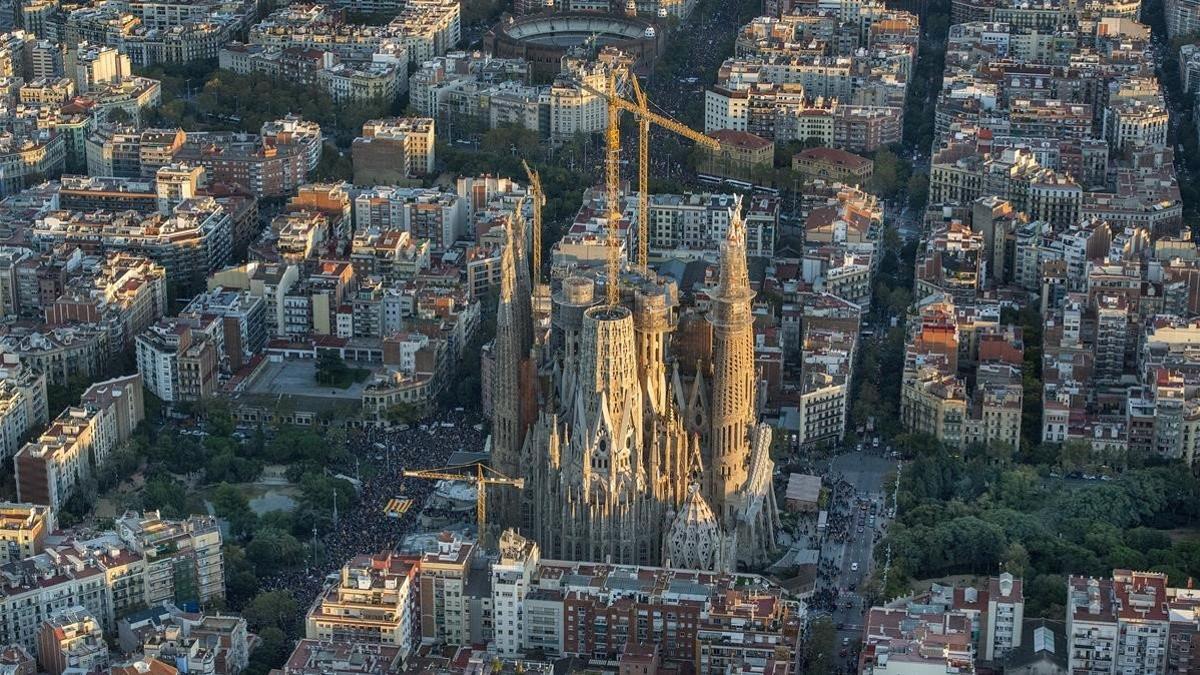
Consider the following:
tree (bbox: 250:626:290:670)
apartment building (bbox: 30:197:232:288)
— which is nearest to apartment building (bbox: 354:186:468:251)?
apartment building (bbox: 30:197:232:288)

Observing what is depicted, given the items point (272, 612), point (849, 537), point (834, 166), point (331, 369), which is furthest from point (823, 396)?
point (834, 166)

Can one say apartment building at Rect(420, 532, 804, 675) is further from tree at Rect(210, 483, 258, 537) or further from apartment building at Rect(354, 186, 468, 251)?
apartment building at Rect(354, 186, 468, 251)

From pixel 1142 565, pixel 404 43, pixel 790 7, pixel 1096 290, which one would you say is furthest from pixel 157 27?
pixel 1142 565

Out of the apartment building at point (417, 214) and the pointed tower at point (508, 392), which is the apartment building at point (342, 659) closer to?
the pointed tower at point (508, 392)

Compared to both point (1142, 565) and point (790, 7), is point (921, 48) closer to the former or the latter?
point (790, 7)

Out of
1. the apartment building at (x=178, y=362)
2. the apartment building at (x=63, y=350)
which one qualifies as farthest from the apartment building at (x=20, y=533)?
the apartment building at (x=63, y=350)

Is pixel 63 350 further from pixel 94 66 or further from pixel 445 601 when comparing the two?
pixel 94 66
